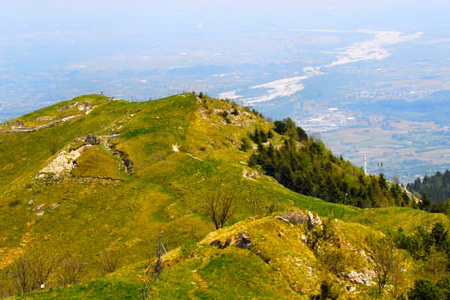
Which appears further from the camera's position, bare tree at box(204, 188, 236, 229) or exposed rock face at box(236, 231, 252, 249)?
bare tree at box(204, 188, 236, 229)

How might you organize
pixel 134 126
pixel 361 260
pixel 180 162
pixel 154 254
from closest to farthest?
1. pixel 361 260
2. pixel 154 254
3. pixel 180 162
4. pixel 134 126

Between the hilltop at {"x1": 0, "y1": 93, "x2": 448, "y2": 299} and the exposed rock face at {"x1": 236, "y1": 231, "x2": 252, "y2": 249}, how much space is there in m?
0.40

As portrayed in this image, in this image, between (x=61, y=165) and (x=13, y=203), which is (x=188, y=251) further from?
(x=61, y=165)

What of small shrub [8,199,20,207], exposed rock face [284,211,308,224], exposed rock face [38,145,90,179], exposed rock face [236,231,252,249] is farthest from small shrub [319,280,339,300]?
exposed rock face [38,145,90,179]

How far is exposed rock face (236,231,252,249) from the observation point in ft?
127

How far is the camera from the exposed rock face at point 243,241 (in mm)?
38625

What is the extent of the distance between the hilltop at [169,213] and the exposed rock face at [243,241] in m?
0.40

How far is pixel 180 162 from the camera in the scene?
85.1m

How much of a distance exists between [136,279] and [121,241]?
2763 centimetres

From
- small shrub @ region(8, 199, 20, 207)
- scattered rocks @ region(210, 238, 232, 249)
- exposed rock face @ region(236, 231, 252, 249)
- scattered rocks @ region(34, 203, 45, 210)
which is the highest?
small shrub @ region(8, 199, 20, 207)

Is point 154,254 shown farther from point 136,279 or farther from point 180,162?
point 180,162

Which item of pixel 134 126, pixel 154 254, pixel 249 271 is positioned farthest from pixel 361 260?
pixel 134 126

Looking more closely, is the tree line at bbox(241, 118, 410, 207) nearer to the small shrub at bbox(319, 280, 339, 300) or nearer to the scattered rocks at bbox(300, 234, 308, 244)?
the scattered rocks at bbox(300, 234, 308, 244)

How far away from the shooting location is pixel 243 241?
128 ft
